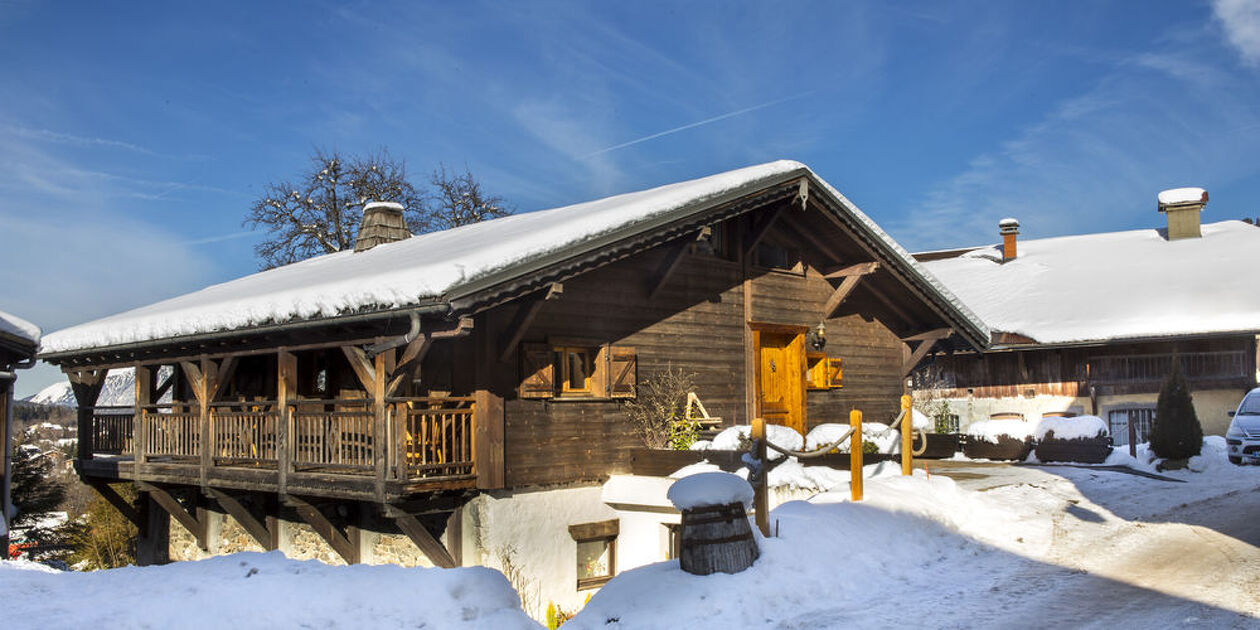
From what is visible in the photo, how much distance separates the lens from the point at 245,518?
14.4 meters

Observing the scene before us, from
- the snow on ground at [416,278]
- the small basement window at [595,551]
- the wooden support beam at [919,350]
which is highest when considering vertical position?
the snow on ground at [416,278]

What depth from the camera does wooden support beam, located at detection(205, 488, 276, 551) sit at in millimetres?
14172

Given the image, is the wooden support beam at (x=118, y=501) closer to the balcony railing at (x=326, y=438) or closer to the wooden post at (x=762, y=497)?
the balcony railing at (x=326, y=438)

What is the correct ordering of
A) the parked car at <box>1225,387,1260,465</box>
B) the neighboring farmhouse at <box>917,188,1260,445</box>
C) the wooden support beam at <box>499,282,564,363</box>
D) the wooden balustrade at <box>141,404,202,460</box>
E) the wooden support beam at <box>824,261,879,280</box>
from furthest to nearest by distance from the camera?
the neighboring farmhouse at <box>917,188,1260,445</box>
the parked car at <box>1225,387,1260,465</box>
the wooden support beam at <box>824,261,879,280</box>
the wooden balustrade at <box>141,404,202,460</box>
the wooden support beam at <box>499,282,564,363</box>

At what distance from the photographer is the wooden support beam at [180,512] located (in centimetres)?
1553

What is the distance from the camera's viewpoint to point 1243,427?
1830 cm

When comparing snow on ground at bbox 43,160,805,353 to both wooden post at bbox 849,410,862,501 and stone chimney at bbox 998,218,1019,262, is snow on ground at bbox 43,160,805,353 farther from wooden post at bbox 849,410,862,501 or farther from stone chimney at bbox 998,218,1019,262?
stone chimney at bbox 998,218,1019,262

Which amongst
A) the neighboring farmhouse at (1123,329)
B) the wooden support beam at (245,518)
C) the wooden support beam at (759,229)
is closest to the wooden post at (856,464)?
the wooden support beam at (759,229)

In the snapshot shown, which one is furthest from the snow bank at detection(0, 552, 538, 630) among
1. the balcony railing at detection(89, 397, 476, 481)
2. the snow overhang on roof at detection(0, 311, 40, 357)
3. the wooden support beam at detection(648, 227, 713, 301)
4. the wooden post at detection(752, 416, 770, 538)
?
the snow overhang on roof at detection(0, 311, 40, 357)

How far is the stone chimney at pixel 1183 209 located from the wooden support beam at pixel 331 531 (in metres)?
30.0

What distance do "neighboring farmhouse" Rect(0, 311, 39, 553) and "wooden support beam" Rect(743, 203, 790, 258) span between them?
34.3 feet

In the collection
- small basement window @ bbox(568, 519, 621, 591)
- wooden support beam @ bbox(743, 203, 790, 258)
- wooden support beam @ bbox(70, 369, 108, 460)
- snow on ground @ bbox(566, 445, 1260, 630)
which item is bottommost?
small basement window @ bbox(568, 519, 621, 591)

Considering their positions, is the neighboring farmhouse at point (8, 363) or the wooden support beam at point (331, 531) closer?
the wooden support beam at point (331, 531)

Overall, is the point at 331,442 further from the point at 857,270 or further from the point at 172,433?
the point at 857,270
